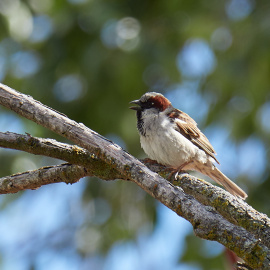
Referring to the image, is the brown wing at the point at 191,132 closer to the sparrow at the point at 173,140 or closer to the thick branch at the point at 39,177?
the sparrow at the point at 173,140

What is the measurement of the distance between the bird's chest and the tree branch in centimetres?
132

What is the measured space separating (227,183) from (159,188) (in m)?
2.04

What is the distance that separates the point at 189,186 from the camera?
2.73m

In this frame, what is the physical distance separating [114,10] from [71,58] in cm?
82

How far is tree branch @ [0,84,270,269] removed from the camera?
6.10 ft

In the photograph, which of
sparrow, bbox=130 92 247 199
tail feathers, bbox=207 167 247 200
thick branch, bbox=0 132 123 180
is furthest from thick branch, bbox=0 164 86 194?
tail feathers, bbox=207 167 247 200

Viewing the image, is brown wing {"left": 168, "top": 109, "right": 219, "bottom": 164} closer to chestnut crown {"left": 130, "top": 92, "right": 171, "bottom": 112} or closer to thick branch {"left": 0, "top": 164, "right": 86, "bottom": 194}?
chestnut crown {"left": 130, "top": 92, "right": 171, "bottom": 112}

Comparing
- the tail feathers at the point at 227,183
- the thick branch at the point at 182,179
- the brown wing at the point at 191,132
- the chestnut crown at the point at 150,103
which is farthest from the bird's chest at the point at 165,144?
the thick branch at the point at 182,179

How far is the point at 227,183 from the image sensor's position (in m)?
4.16

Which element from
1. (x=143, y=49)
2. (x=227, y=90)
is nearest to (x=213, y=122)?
(x=227, y=90)

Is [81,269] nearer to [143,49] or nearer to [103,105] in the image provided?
[103,105]

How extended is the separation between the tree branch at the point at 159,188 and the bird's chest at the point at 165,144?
132 cm

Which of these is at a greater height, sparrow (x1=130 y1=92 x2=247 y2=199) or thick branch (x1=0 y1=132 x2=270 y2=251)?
sparrow (x1=130 y1=92 x2=247 y2=199)

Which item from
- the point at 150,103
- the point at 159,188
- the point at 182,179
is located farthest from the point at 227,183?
the point at 159,188
